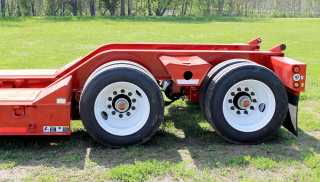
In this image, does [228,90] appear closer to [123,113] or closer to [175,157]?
[175,157]

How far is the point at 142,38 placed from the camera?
672 inches

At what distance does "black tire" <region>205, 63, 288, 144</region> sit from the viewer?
13.6 ft

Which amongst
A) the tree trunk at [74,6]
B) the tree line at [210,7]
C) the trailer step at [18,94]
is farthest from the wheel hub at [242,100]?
the tree trunk at [74,6]

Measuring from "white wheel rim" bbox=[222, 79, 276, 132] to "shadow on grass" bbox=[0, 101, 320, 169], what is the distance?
0.94 feet

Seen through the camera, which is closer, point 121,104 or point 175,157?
point 175,157

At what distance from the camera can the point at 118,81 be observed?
4.08 meters

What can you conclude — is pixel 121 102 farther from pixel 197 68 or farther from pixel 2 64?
pixel 2 64

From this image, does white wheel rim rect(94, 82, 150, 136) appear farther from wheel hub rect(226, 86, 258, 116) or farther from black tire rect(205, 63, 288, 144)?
wheel hub rect(226, 86, 258, 116)

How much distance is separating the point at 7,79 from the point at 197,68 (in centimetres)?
294

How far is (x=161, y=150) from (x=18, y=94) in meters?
2.08

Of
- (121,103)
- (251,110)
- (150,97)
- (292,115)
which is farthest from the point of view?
(292,115)

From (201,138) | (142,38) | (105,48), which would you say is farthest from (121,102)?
(142,38)

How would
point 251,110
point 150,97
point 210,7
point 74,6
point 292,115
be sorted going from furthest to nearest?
point 210,7 < point 74,6 < point 292,115 < point 251,110 < point 150,97

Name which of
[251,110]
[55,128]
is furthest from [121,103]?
[251,110]
